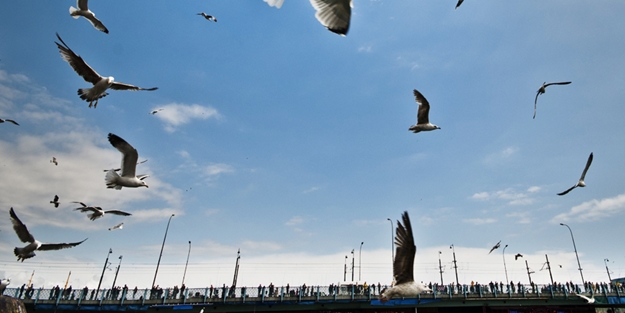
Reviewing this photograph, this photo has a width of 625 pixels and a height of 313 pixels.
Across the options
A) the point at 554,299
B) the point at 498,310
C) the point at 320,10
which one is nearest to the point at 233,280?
the point at 498,310

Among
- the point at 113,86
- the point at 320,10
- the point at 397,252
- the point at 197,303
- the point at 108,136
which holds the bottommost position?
the point at 197,303

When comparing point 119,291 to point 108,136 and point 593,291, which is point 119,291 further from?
point 593,291

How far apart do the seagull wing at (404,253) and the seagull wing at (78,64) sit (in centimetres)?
1216

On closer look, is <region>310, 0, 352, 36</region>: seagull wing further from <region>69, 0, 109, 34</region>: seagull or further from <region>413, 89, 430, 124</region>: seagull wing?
<region>413, 89, 430, 124</region>: seagull wing

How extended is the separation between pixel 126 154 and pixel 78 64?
12.1ft

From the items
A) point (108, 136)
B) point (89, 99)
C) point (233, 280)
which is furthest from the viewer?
point (233, 280)

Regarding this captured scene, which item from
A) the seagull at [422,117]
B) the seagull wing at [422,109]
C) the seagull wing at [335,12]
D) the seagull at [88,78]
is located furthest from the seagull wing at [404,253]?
the seagull at [88,78]

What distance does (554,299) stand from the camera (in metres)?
40.7

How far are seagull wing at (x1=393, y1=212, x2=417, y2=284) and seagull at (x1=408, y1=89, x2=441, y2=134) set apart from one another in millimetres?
6481

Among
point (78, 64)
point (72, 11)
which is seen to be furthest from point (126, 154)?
point (72, 11)

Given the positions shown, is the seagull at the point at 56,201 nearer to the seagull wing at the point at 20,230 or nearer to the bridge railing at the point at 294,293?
the seagull wing at the point at 20,230

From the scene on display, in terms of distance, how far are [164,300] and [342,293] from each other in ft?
58.6

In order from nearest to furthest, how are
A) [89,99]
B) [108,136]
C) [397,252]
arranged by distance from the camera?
[397,252]
[89,99]
[108,136]

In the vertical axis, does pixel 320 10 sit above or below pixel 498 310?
above
